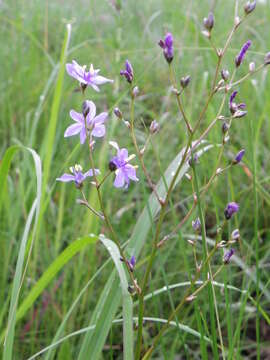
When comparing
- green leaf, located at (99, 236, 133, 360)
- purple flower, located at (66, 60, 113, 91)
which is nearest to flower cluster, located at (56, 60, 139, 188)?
purple flower, located at (66, 60, 113, 91)

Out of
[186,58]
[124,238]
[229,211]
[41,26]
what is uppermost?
[41,26]

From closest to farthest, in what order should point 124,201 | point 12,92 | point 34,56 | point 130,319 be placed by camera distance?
point 130,319 → point 124,201 → point 12,92 → point 34,56

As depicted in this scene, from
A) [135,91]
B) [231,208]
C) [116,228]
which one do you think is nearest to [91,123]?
[135,91]

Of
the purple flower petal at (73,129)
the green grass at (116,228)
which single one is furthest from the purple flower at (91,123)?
the green grass at (116,228)

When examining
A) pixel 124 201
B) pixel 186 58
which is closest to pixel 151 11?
pixel 186 58

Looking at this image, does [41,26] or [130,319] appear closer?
Answer: [130,319]

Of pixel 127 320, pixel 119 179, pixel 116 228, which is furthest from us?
pixel 116 228

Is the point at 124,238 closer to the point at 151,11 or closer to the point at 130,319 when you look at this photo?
the point at 130,319

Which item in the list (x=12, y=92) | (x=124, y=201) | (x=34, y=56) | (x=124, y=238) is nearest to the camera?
(x=124, y=238)

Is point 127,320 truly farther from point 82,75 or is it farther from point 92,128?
point 82,75
